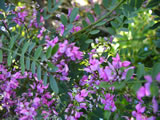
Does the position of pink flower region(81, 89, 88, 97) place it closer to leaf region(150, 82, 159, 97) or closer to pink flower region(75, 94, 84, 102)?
pink flower region(75, 94, 84, 102)

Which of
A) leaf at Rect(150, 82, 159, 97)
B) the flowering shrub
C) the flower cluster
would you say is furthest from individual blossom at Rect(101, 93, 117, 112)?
leaf at Rect(150, 82, 159, 97)

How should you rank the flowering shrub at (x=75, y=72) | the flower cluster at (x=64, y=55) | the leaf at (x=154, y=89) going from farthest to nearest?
the flower cluster at (x=64, y=55) < the flowering shrub at (x=75, y=72) < the leaf at (x=154, y=89)

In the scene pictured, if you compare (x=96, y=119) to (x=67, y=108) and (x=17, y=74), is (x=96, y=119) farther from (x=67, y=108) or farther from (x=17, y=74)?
(x=17, y=74)

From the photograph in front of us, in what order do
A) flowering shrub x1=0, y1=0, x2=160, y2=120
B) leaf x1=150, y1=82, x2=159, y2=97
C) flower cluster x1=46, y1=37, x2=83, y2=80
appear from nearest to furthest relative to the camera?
leaf x1=150, y1=82, x2=159, y2=97, flowering shrub x1=0, y1=0, x2=160, y2=120, flower cluster x1=46, y1=37, x2=83, y2=80

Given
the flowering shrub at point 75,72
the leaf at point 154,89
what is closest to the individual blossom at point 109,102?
the flowering shrub at point 75,72

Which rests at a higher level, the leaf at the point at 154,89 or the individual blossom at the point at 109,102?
the leaf at the point at 154,89

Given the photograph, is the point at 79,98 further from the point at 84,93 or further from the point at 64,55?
the point at 64,55

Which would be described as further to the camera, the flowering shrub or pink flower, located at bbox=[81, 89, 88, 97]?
pink flower, located at bbox=[81, 89, 88, 97]

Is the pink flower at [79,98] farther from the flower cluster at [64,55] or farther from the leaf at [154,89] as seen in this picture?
the leaf at [154,89]

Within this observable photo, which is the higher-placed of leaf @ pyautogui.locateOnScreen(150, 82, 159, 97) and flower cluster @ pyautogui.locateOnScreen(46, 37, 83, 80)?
flower cluster @ pyautogui.locateOnScreen(46, 37, 83, 80)

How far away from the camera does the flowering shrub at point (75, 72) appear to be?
608mm

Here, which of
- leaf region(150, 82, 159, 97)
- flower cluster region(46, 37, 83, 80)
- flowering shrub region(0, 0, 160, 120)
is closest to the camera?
leaf region(150, 82, 159, 97)

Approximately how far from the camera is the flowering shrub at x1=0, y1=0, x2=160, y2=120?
1.99 feet

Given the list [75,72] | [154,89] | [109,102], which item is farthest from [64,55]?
[154,89]
